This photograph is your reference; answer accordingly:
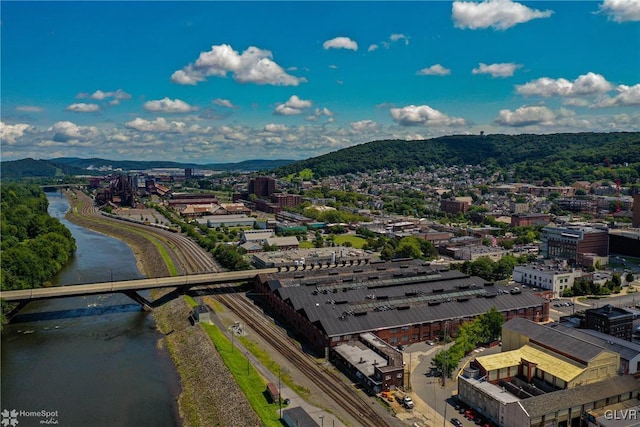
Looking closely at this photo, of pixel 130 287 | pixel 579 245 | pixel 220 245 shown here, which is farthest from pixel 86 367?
pixel 579 245

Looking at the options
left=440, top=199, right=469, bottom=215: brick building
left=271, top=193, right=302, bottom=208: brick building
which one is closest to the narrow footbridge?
left=271, top=193, right=302, bottom=208: brick building

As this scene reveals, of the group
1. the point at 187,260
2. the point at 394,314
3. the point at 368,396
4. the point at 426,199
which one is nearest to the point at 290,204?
the point at 426,199

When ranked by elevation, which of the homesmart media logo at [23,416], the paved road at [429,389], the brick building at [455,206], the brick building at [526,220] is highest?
the brick building at [455,206]

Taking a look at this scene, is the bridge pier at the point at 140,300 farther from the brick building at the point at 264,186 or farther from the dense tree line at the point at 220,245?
the brick building at the point at 264,186

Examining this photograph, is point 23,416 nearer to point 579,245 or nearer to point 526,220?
point 579,245

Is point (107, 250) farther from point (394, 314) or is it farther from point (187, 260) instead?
point (394, 314)

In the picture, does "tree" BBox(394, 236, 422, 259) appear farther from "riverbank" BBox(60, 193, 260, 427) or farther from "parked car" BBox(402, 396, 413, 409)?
"parked car" BBox(402, 396, 413, 409)

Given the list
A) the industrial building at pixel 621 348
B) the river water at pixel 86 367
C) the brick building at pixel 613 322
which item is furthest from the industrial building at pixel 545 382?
the river water at pixel 86 367
